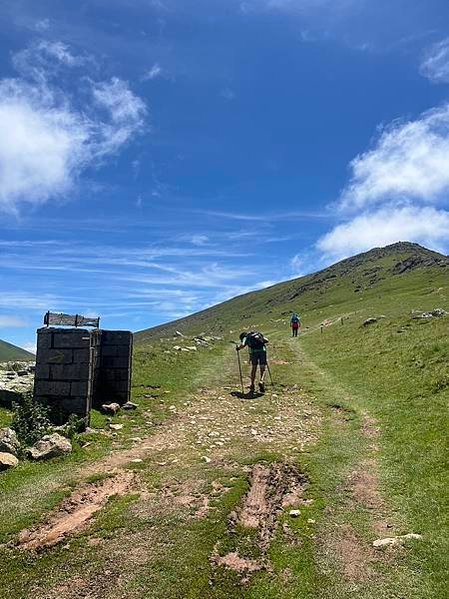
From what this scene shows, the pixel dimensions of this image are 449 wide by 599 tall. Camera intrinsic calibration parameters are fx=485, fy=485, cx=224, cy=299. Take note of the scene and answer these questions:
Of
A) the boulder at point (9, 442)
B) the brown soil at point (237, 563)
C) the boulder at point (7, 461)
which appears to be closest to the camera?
the brown soil at point (237, 563)

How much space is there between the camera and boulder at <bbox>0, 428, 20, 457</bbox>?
12.5m

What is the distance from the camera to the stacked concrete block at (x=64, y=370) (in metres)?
16.6

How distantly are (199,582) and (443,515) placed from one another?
494 cm

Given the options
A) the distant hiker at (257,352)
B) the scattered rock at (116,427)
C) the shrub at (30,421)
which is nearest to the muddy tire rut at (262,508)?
the scattered rock at (116,427)

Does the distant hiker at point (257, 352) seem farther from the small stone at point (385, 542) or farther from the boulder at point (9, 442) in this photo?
the small stone at point (385, 542)

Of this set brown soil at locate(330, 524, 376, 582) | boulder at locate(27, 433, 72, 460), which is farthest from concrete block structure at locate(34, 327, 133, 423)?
brown soil at locate(330, 524, 376, 582)

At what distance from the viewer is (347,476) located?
11.7 meters

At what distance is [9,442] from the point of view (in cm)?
1267

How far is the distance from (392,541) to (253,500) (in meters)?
2.96

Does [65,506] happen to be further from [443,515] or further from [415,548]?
[443,515]

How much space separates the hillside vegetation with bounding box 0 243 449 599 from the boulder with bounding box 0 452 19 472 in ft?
0.96

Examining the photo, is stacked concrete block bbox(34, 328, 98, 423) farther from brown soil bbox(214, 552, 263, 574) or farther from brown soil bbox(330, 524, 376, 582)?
brown soil bbox(330, 524, 376, 582)

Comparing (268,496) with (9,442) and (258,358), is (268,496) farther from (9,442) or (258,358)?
(258,358)

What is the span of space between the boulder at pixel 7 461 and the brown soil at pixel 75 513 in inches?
85.6
